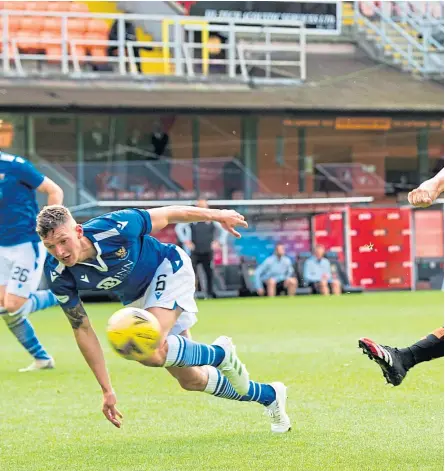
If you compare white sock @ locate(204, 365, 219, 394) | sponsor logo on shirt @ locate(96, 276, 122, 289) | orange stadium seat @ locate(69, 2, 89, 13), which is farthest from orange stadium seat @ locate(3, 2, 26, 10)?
white sock @ locate(204, 365, 219, 394)

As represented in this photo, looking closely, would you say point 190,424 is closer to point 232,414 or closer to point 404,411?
point 232,414

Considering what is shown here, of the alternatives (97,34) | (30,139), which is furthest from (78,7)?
(30,139)

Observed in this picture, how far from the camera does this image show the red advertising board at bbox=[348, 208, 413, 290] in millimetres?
26297

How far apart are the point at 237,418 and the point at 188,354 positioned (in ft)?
4.83

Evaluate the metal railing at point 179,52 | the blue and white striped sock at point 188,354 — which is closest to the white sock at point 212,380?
the blue and white striped sock at point 188,354

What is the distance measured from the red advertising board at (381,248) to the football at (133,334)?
20.4m

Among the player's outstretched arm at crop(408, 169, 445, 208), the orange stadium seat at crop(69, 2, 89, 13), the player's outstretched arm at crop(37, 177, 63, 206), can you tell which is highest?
the orange stadium seat at crop(69, 2, 89, 13)

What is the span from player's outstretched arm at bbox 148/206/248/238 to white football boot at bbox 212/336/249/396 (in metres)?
0.64

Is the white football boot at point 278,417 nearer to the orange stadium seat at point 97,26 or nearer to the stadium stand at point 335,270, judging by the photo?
the stadium stand at point 335,270

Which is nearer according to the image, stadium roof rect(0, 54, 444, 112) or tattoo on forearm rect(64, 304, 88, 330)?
tattoo on forearm rect(64, 304, 88, 330)

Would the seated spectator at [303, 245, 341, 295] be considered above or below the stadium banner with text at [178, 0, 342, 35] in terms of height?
below

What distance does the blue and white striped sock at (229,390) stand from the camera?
670 centimetres

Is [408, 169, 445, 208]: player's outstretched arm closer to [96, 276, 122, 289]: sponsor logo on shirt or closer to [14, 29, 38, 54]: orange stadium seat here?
[96, 276, 122, 289]: sponsor logo on shirt

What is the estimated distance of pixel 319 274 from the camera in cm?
2494
